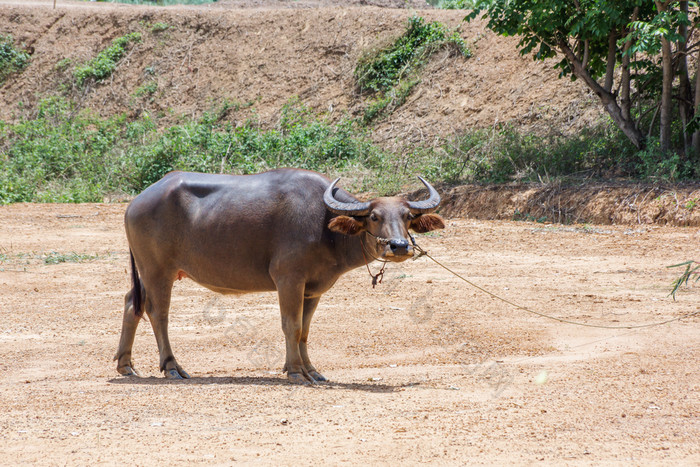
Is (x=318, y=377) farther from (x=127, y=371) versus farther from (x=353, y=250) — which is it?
(x=127, y=371)

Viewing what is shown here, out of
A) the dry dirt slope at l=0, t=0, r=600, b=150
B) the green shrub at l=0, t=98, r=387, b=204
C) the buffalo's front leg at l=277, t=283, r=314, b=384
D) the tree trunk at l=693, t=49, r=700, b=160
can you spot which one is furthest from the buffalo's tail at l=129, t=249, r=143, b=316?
the dry dirt slope at l=0, t=0, r=600, b=150

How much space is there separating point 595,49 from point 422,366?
12064 mm

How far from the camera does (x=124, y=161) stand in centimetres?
2330

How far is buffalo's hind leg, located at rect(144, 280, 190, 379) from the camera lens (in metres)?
7.49

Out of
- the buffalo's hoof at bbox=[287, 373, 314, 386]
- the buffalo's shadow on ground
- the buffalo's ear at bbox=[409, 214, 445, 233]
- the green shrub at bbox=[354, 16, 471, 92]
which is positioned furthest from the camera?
the green shrub at bbox=[354, 16, 471, 92]

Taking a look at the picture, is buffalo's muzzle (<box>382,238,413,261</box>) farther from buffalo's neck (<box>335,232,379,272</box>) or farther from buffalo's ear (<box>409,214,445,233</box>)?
buffalo's ear (<box>409,214,445,233</box>)

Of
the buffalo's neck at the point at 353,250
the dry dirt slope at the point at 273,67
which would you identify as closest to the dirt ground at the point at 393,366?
the buffalo's neck at the point at 353,250

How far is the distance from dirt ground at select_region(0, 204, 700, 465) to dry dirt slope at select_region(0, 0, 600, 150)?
834 cm

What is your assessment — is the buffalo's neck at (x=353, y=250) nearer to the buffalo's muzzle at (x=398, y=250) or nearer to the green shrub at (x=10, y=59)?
the buffalo's muzzle at (x=398, y=250)

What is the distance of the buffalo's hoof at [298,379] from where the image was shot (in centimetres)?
697

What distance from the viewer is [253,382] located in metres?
7.04

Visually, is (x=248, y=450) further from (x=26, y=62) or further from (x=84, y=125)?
(x=26, y=62)

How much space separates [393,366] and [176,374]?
2166 mm

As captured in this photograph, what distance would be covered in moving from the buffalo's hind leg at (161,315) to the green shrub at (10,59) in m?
27.3
